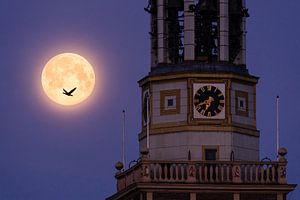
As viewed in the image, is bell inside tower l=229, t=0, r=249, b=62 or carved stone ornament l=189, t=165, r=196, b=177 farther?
bell inside tower l=229, t=0, r=249, b=62

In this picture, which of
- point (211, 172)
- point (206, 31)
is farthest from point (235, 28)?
point (211, 172)

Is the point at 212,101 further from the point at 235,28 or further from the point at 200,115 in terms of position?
the point at 235,28

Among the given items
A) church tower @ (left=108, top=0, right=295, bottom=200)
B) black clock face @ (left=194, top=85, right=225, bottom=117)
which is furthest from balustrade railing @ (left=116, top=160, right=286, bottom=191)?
black clock face @ (left=194, top=85, right=225, bottom=117)

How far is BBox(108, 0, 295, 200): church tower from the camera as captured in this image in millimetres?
184000

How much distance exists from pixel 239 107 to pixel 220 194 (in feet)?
16.9

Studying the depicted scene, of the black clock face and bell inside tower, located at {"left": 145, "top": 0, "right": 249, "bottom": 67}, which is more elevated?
bell inside tower, located at {"left": 145, "top": 0, "right": 249, "bottom": 67}

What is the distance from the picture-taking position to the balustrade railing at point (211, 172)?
184 metres

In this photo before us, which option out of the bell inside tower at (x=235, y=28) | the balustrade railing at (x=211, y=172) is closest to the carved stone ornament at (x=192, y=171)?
the balustrade railing at (x=211, y=172)

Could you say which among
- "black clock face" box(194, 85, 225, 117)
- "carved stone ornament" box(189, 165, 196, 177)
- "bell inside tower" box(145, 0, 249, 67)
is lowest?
"carved stone ornament" box(189, 165, 196, 177)

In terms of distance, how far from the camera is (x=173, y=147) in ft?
610

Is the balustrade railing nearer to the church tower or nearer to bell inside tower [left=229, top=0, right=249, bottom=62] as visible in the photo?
the church tower

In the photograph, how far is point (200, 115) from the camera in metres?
186

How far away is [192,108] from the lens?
185875 millimetres

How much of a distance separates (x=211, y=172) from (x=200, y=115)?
323cm
